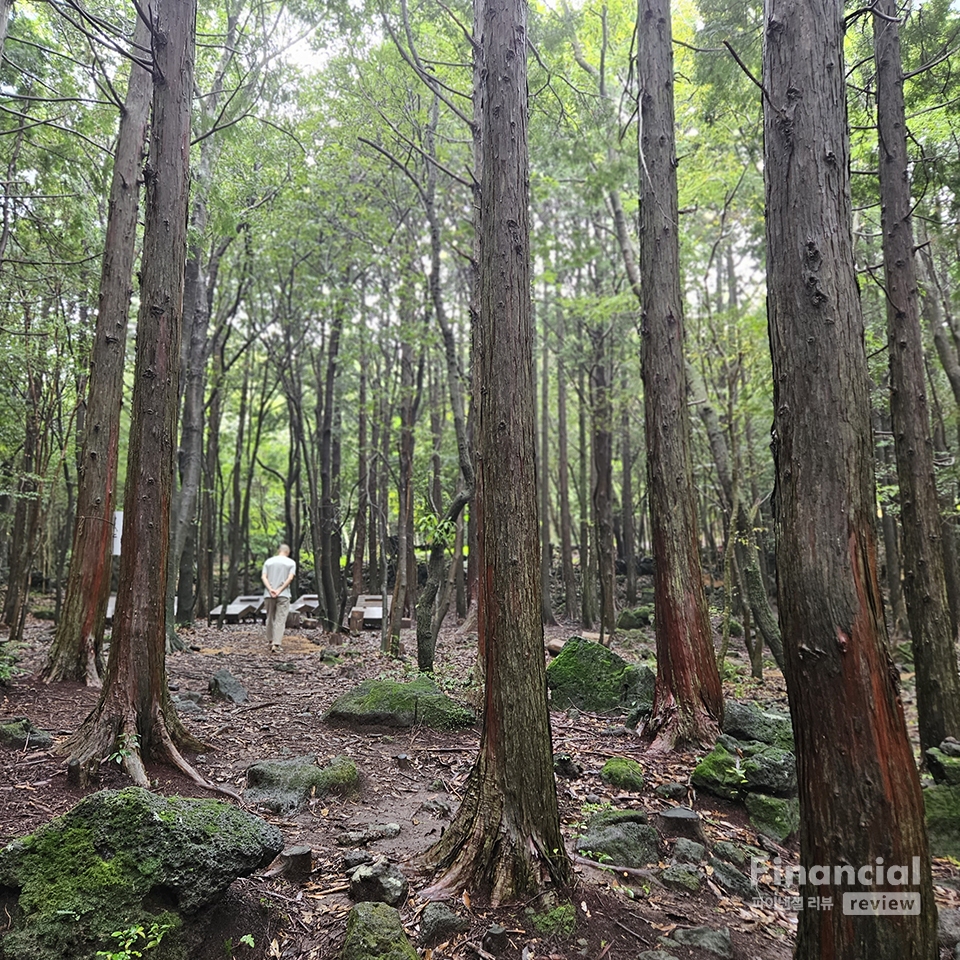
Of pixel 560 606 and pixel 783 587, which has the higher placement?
pixel 783 587

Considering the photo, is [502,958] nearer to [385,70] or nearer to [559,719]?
[559,719]

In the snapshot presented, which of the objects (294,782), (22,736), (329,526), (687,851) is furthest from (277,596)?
(687,851)

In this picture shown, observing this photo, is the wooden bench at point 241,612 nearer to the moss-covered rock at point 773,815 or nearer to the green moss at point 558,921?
the moss-covered rock at point 773,815

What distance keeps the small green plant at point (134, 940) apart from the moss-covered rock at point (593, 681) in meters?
5.05

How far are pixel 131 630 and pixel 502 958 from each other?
128 inches

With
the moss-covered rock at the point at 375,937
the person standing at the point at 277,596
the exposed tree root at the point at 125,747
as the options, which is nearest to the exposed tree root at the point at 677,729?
the moss-covered rock at the point at 375,937

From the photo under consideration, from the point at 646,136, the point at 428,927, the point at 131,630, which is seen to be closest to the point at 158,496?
the point at 131,630

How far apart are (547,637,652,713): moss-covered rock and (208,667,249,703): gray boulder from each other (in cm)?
356

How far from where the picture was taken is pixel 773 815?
4441 mm

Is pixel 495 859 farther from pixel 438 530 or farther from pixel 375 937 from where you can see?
pixel 438 530

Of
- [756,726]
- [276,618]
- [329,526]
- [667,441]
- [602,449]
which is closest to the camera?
[756,726]

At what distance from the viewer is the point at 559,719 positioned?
6.75 m

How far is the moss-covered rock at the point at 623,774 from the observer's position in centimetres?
482

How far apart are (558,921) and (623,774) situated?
2.15 metres
